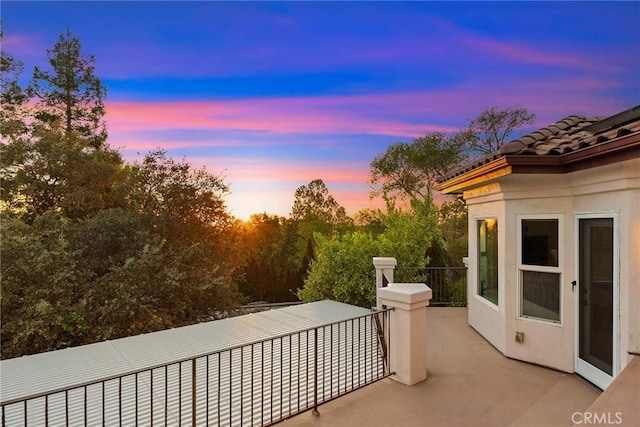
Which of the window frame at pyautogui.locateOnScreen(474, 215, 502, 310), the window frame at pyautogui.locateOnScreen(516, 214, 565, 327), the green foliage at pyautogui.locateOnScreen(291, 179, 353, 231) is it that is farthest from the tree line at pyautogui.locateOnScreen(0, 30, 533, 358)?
the green foliage at pyautogui.locateOnScreen(291, 179, 353, 231)

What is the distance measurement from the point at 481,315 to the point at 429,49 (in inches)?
277

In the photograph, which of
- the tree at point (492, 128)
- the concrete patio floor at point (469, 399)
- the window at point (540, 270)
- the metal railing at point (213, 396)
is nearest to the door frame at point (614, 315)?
the concrete patio floor at point (469, 399)

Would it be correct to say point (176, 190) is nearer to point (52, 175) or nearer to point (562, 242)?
point (52, 175)

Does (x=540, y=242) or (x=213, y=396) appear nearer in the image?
(x=213, y=396)

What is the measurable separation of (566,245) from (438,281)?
6683 millimetres

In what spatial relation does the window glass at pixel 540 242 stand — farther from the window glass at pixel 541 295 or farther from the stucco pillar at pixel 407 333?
the stucco pillar at pixel 407 333

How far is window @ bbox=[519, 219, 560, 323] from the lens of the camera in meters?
4.80

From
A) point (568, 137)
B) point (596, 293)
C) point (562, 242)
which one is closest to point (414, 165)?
point (568, 137)

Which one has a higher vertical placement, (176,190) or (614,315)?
(176,190)

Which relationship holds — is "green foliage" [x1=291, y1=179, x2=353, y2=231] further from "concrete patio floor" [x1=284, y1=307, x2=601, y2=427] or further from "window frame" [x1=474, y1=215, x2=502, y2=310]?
"concrete patio floor" [x1=284, y1=307, x2=601, y2=427]

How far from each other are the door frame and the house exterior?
0.03 ft

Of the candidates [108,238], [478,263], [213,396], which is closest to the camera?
[213,396]

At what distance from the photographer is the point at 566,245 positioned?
4641mm

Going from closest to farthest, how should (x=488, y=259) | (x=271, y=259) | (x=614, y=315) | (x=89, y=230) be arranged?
(x=614, y=315) → (x=488, y=259) → (x=89, y=230) → (x=271, y=259)
